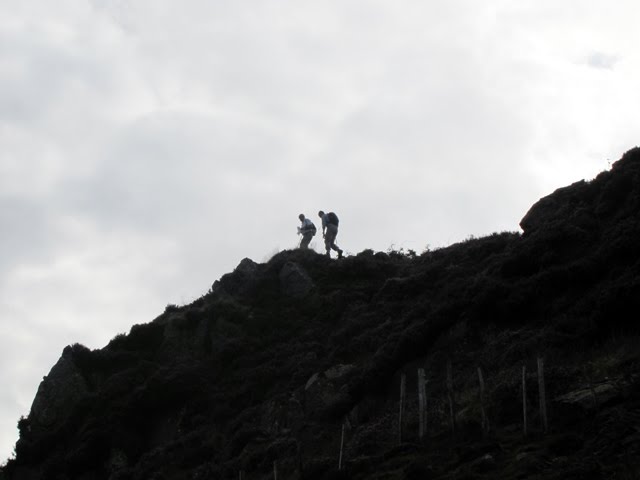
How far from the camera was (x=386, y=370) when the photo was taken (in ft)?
73.4

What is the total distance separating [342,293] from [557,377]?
603 inches

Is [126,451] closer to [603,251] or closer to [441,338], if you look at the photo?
[441,338]

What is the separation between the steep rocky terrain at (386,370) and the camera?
15.2m

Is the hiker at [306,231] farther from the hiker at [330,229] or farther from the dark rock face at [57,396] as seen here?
the dark rock face at [57,396]

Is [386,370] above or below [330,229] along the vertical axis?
below

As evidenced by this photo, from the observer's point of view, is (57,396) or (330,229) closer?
(57,396)

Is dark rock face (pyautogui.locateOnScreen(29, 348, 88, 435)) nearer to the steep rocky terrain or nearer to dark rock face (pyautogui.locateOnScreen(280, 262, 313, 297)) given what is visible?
the steep rocky terrain

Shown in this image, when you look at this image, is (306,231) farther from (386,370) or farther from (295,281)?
(386,370)

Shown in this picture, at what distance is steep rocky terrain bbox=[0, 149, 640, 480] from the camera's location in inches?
600

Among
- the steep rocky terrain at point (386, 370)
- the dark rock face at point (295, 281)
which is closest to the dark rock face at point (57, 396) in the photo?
the steep rocky terrain at point (386, 370)

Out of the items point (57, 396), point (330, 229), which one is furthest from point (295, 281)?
point (57, 396)

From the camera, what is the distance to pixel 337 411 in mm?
22078

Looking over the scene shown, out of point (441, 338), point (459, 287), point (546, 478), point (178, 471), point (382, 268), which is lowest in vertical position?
point (546, 478)

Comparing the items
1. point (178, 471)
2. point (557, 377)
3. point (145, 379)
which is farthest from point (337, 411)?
point (145, 379)
